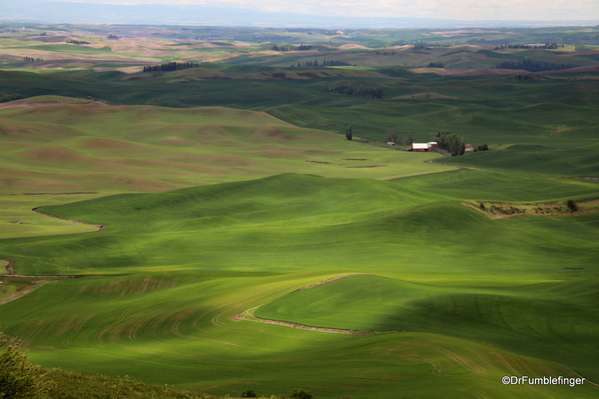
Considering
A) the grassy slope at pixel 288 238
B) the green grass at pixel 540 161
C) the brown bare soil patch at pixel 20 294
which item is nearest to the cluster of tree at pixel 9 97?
the grassy slope at pixel 288 238

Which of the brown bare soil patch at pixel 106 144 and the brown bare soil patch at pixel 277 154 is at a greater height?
the brown bare soil patch at pixel 106 144

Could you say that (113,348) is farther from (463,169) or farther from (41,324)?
(463,169)

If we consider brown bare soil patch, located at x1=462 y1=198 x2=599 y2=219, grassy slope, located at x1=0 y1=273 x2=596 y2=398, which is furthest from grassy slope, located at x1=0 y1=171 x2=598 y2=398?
brown bare soil patch, located at x1=462 y1=198 x2=599 y2=219

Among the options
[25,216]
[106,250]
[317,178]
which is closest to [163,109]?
[317,178]

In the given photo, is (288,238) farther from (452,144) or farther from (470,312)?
(452,144)

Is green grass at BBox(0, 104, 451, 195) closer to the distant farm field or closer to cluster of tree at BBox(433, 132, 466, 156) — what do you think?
the distant farm field

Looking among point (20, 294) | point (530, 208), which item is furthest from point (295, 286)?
point (530, 208)

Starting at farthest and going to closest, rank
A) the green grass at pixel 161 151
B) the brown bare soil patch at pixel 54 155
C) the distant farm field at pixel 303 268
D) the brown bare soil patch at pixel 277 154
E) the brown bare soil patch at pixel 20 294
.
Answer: the brown bare soil patch at pixel 277 154
the brown bare soil patch at pixel 54 155
the green grass at pixel 161 151
the brown bare soil patch at pixel 20 294
the distant farm field at pixel 303 268

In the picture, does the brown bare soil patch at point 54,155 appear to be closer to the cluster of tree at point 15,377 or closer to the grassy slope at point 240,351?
the grassy slope at point 240,351
